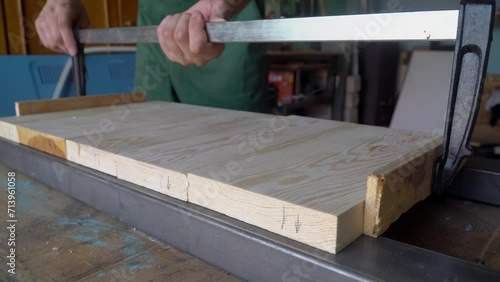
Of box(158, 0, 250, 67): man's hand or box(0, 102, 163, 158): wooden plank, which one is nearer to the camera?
box(0, 102, 163, 158): wooden plank

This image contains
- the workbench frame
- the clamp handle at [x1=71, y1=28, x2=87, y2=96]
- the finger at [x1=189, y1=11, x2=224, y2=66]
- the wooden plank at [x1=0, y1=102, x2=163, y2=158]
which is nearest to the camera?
the workbench frame

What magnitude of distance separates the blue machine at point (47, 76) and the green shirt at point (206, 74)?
442 mm

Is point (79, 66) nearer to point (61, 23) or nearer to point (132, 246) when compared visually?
point (61, 23)

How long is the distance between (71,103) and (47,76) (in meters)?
1.05

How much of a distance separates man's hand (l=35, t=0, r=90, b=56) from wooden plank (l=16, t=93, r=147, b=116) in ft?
0.77

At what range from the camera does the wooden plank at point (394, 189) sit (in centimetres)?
48

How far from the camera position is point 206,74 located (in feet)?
5.81

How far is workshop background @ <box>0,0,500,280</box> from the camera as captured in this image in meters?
2.13

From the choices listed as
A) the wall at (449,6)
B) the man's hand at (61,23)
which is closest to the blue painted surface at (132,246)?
the man's hand at (61,23)

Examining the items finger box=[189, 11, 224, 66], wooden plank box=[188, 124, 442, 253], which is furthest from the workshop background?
wooden plank box=[188, 124, 442, 253]

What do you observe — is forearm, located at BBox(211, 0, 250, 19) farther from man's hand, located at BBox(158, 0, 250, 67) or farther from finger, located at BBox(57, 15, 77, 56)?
finger, located at BBox(57, 15, 77, 56)

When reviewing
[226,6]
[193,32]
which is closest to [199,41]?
[193,32]

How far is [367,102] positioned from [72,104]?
118 inches

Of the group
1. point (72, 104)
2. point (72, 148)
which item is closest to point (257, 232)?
point (72, 148)
